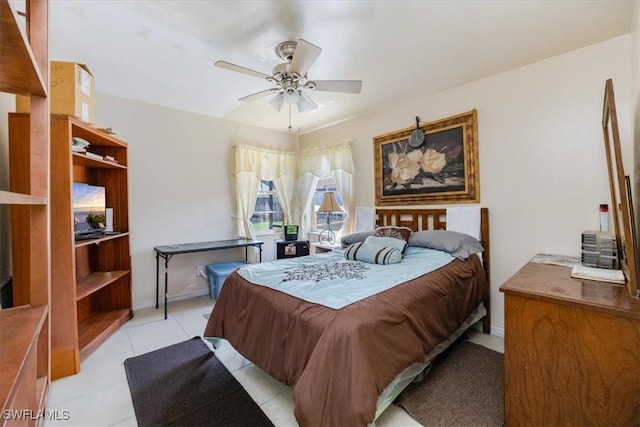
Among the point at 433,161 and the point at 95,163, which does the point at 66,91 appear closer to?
the point at 95,163

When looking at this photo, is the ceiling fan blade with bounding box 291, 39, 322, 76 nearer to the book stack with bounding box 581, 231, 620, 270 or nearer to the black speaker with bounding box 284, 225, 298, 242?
the book stack with bounding box 581, 231, 620, 270

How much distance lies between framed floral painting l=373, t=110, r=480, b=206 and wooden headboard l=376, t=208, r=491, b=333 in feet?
0.39

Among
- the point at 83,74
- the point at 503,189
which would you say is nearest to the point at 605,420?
the point at 503,189

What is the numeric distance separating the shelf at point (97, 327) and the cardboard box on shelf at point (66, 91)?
5.95 feet

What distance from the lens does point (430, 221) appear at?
310 cm

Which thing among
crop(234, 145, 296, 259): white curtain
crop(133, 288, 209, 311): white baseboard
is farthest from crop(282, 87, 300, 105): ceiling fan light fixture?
crop(133, 288, 209, 311): white baseboard

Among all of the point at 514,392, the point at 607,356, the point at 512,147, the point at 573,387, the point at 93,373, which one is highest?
the point at 512,147

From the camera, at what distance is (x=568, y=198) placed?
88.2 inches

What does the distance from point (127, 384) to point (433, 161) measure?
3334mm

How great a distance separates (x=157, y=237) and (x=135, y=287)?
63 cm

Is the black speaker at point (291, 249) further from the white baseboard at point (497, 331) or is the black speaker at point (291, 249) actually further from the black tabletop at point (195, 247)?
the white baseboard at point (497, 331)

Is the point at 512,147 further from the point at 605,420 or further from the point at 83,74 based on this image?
the point at 83,74

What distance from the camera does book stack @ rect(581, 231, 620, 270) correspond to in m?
1.66

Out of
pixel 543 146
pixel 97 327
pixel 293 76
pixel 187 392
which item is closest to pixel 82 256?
pixel 97 327
